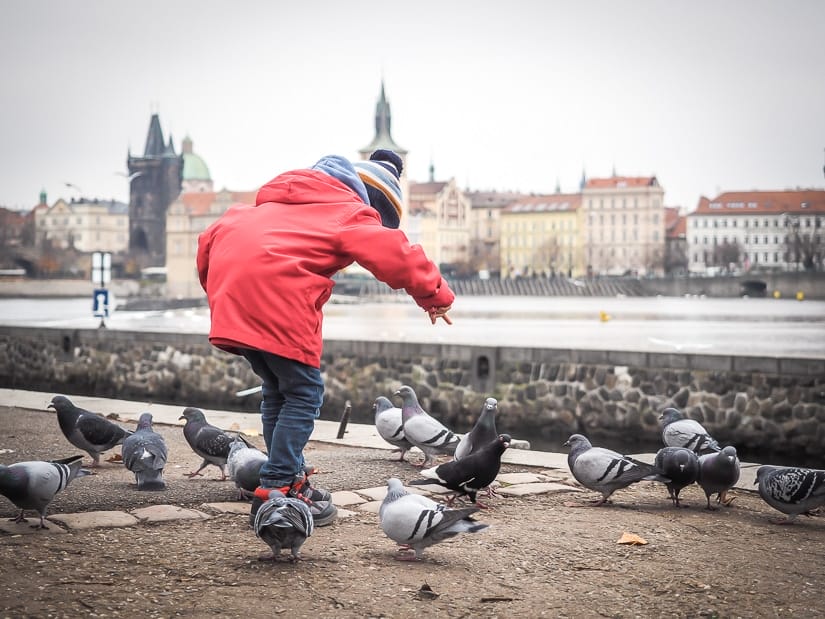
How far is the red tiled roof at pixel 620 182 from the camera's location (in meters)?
162

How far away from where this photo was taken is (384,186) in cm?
516

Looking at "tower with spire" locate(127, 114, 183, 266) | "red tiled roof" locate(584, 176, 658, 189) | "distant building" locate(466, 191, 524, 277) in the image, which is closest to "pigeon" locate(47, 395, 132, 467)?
"tower with spire" locate(127, 114, 183, 266)

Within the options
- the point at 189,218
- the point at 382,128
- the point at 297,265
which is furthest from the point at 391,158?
the point at 382,128

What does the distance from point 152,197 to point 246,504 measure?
138726mm

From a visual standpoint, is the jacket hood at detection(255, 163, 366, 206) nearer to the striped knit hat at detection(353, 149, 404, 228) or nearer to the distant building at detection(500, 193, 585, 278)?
the striped knit hat at detection(353, 149, 404, 228)

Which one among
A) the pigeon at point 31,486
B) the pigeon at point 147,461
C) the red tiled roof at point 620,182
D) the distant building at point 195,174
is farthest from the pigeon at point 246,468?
the red tiled roof at point 620,182

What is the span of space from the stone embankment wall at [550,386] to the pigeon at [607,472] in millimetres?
6438

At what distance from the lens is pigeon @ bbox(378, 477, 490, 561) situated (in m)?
4.48

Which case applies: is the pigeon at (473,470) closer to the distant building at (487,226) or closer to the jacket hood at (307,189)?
the jacket hood at (307,189)

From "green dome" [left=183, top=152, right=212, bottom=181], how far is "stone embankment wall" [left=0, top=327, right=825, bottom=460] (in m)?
150

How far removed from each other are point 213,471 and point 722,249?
427ft

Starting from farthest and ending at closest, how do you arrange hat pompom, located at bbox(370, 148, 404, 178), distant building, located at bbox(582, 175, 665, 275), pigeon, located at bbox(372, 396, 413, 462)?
distant building, located at bbox(582, 175, 665, 275), pigeon, located at bbox(372, 396, 413, 462), hat pompom, located at bbox(370, 148, 404, 178)

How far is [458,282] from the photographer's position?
121938 mm

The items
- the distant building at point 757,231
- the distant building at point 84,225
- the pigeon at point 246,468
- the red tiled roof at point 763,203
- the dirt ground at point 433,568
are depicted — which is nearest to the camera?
the dirt ground at point 433,568
